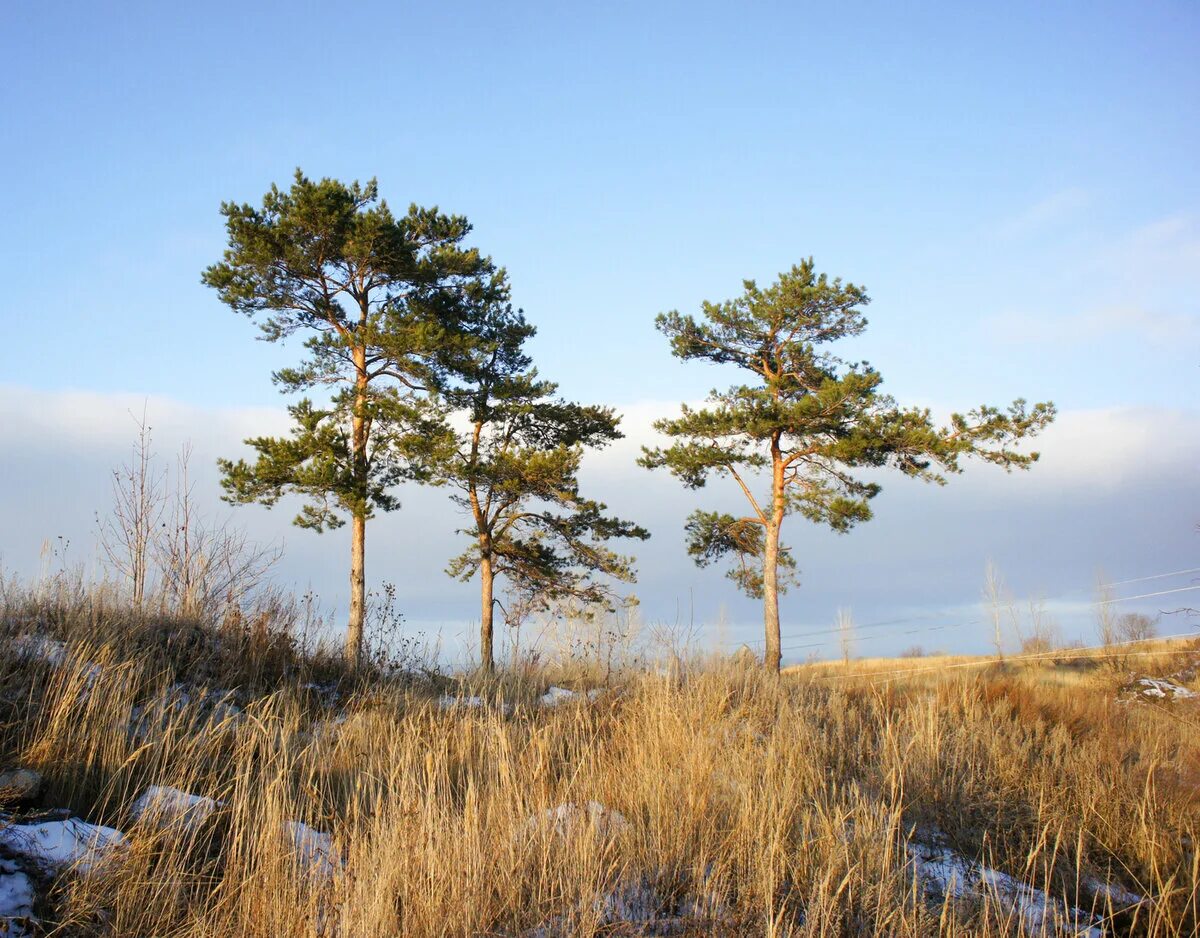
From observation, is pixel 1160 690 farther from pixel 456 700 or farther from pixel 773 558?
pixel 456 700

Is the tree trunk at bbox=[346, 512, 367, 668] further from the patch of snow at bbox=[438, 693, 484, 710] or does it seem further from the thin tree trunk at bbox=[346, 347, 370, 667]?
the patch of snow at bbox=[438, 693, 484, 710]

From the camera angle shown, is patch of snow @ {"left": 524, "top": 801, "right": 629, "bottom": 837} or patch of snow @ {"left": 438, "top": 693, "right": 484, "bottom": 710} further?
patch of snow @ {"left": 438, "top": 693, "right": 484, "bottom": 710}

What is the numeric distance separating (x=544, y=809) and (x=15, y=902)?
236 centimetres

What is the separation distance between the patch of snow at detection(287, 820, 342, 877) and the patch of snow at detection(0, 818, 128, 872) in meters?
0.81

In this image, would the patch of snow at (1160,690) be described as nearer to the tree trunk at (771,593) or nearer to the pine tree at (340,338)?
the tree trunk at (771,593)

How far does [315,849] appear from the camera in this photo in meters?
4.09

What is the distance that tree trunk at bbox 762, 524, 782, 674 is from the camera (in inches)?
752

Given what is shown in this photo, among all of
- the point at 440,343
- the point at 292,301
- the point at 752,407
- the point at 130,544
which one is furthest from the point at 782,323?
the point at 130,544

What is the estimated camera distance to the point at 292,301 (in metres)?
17.5

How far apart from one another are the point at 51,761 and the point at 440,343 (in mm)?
13028

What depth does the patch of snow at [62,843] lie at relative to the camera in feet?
12.0

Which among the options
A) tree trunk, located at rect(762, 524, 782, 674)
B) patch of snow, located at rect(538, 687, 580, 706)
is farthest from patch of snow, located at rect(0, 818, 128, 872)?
tree trunk, located at rect(762, 524, 782, 674)

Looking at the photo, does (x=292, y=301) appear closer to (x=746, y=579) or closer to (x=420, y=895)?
(x=746, y=579)

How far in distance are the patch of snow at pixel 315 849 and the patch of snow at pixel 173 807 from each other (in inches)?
19.5
